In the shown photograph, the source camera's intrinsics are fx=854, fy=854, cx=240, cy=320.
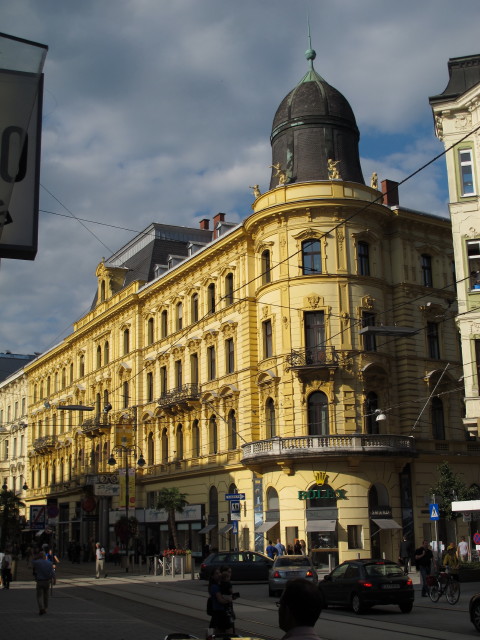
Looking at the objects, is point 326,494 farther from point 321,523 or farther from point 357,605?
point 357,605

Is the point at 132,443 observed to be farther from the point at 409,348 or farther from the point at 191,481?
the point at 409,348

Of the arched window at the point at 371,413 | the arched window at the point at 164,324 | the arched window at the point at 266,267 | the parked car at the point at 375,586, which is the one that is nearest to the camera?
the parked car at the point at 375,586

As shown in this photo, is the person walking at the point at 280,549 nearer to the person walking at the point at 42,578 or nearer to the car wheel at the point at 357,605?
the car wheel at the point at 357,605

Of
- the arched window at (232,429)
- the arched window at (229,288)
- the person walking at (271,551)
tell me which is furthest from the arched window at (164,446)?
the person walking at (271,551)

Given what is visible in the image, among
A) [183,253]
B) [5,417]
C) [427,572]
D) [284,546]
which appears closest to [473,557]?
[284,546]

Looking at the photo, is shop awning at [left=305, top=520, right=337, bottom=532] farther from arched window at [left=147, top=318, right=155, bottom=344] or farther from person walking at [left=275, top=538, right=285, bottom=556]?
arched window at [left=147, top=318, right=155, bottom=344]

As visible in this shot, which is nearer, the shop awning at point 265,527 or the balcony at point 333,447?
the balcony at point 333,447

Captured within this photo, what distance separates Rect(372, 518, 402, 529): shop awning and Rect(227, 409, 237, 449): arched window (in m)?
9.25

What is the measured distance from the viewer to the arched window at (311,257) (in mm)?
40878

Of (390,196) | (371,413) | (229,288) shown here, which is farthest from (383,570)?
(390,196)

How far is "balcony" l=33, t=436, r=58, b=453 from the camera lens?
7269cm

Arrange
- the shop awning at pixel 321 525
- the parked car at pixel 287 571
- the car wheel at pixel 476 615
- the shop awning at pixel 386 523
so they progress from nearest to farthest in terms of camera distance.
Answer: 1. the car wheel at pixel 476 615
2. the parked car at pixel 287 571
3. the shop awning at pixel 321 525
4. the shop awning at pixel 386 523

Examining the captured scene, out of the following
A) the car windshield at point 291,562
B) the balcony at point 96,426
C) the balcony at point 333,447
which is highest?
the balcony at point 96,426

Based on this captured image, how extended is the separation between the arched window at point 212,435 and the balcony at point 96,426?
41.8 ft
